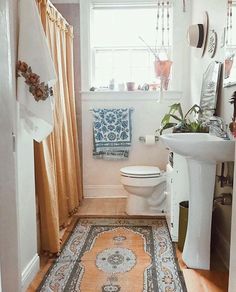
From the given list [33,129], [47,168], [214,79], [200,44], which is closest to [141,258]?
[47,168]

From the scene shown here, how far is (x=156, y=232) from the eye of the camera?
8.80 ft

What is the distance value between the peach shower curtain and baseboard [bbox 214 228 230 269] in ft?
3.78

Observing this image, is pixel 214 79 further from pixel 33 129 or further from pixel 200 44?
pixel 33 129

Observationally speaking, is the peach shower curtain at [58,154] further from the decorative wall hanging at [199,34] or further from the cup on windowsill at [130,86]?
the decorative wall hanging at [199,34]

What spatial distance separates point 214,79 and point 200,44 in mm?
589

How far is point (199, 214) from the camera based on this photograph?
6.70 feet

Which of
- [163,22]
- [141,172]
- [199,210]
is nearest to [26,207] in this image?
[199,210]

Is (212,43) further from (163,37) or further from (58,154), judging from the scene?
(58,154)

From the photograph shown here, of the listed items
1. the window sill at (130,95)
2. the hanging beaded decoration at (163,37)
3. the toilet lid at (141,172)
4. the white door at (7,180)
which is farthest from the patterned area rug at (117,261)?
the hanging beaded decoration at (163,37)

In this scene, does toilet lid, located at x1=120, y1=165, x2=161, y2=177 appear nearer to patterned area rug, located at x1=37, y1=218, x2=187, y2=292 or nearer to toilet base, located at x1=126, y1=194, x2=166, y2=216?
toilet base, located at x1=126, y1=194, x2=166, y2=216

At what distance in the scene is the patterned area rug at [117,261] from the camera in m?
1.85

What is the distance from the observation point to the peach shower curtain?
6.91 ft

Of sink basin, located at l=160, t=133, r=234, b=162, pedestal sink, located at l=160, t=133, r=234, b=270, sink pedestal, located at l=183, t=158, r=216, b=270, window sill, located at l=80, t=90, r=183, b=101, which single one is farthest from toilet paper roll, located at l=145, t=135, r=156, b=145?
sink basin, located at l=160, t=133, r=234, b=162

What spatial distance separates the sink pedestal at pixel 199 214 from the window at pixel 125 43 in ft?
5.93
